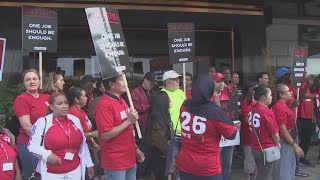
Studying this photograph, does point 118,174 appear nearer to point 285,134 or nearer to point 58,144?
point 58,144

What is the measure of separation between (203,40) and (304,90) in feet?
9.88

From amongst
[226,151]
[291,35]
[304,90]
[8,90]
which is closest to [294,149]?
[226,151]

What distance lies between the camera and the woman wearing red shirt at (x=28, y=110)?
5020mm

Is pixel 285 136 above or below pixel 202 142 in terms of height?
below

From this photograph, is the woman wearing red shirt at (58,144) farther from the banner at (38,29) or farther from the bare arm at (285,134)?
the bare arm at (285,134)

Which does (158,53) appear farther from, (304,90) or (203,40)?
(304,90)

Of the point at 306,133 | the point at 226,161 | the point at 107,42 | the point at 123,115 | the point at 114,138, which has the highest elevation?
the point at 107,42

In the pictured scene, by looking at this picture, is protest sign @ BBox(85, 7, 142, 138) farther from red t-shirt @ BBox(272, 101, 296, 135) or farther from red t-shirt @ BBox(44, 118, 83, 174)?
red t-shirt @ BBox(272, 101, 296, 135)

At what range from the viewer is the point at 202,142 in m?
4.23

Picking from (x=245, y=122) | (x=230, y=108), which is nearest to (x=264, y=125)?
(x=230, y=108)

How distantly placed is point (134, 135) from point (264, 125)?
172 centimetres

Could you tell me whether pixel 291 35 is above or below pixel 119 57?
above

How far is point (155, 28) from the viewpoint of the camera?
1026cm

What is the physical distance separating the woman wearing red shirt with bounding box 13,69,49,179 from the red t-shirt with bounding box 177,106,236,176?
1.76 metres
